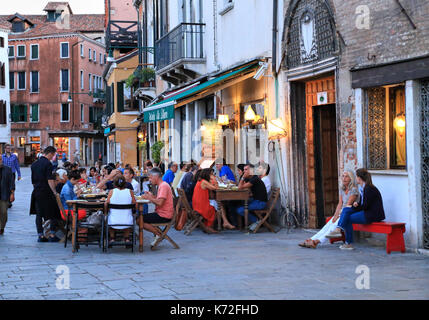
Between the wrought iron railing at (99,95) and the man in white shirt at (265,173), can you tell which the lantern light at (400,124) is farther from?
the wrought iron railing at (99,95)

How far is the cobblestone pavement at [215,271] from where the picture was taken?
23.8 feet

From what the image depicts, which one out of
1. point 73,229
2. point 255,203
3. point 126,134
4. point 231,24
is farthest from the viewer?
point 126,134

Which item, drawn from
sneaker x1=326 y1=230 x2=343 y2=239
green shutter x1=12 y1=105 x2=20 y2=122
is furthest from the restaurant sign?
green shutter x1=12 y1=105 x2=20 y2=122

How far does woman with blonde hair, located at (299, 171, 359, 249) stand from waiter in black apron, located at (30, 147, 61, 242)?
4260 mm

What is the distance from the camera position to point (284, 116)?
13930 mm

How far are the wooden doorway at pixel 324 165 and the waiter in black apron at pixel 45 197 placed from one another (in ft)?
15.9

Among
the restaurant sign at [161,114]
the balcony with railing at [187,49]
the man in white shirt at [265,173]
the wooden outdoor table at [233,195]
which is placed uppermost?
the balcony with railing at [187,49]

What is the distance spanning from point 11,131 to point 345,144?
55129 millimetres

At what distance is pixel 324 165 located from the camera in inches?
533

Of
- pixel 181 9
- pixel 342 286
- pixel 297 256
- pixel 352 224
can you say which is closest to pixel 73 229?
pixel 297 256

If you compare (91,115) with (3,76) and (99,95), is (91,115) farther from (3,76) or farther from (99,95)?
(3,76)

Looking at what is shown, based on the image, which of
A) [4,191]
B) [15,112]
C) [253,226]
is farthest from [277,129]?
[15,112]

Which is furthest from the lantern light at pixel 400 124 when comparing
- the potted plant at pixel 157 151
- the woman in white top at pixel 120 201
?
the potted plant at pixel 157 151
